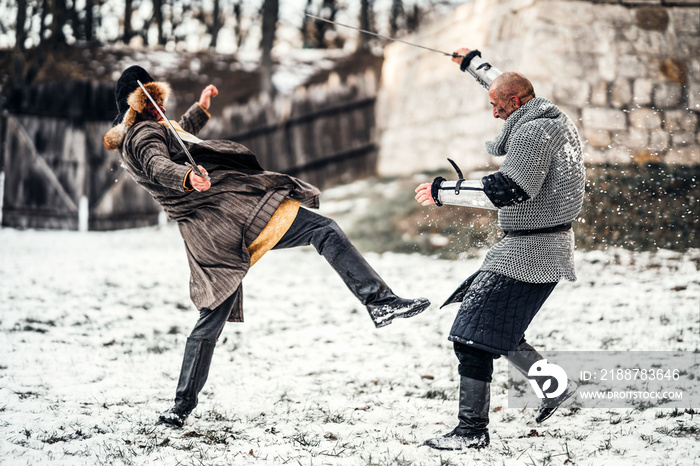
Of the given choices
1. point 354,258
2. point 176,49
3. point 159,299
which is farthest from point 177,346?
point 176,49

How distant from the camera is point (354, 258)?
302 centimetres

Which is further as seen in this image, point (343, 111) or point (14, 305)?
point (343, 111)

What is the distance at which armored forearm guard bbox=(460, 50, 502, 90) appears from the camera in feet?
10.1

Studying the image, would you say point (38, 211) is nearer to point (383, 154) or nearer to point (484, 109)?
point (383, 154)

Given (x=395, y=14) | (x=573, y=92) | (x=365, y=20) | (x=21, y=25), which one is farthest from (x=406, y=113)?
(x=395, y=14)

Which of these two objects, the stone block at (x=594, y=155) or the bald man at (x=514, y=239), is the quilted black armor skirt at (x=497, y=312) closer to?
the bald man at (x=514, y=239)

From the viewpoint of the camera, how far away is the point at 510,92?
2.69 metres

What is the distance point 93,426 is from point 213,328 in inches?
27.0

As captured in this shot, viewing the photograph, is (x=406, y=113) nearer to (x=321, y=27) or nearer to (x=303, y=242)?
(x=303, y=242)

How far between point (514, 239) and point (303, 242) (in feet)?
3.28

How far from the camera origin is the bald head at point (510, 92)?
8.82ft

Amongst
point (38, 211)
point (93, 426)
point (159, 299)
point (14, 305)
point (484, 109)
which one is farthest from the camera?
point (38, 211)

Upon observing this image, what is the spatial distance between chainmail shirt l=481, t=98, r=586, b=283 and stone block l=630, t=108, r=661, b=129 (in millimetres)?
4907

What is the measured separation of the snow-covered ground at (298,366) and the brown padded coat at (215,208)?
2.33ft
